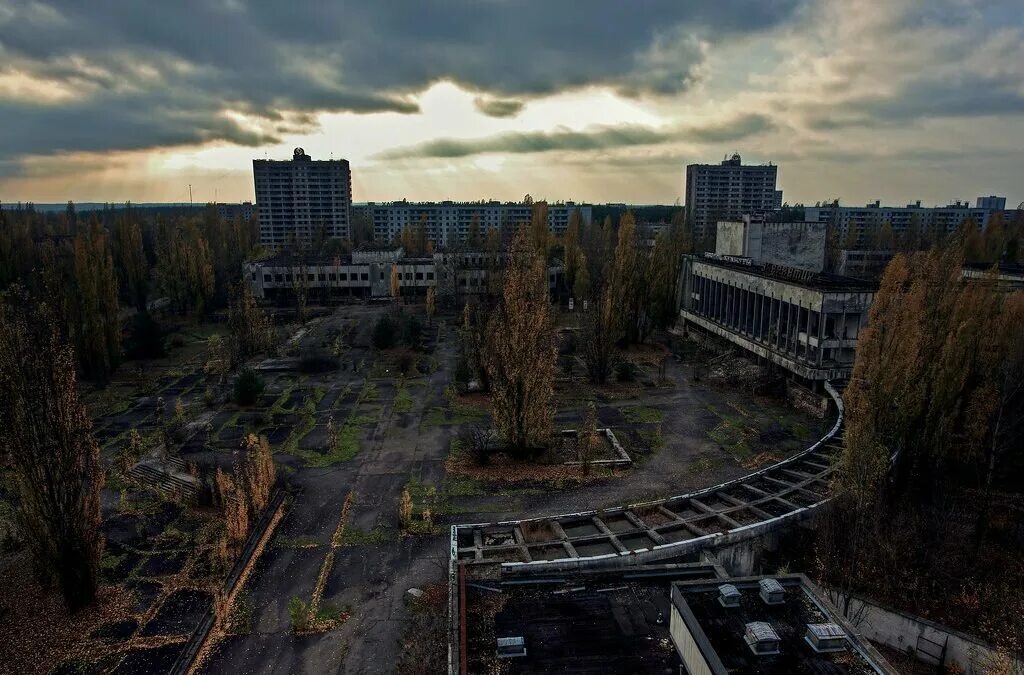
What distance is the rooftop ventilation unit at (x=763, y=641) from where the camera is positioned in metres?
10.5

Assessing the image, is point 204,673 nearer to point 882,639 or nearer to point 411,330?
point 882,639

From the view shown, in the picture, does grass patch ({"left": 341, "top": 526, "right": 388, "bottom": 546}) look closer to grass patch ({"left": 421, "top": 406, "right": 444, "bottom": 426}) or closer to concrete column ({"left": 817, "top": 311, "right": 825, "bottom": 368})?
grass patch ({"left": 421, "top": 406, "right": 444, "bottom": 426})

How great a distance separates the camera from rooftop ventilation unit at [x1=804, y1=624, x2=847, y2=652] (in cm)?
1070

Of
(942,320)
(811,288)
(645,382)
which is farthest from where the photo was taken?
(645,382)

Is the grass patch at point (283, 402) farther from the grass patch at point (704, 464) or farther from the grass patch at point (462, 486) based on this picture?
the grass patch at point (704, 464)

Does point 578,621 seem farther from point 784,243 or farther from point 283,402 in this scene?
point 784,243

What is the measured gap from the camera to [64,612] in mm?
16297

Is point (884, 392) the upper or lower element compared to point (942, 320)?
lower

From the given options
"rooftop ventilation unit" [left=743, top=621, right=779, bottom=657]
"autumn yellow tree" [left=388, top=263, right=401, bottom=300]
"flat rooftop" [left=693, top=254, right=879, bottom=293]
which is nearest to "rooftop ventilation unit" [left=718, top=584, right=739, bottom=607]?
"rooftop ventilation unit" [left=743, top=621, right=779, bottom=657]

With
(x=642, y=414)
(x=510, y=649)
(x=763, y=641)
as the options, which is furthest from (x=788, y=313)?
(x=510, y=649)

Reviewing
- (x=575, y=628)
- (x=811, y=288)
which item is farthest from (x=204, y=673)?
(x=811, y=288)

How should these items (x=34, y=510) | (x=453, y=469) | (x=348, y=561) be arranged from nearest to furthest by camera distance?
(x=34, y=510), (x=348, y=561), (x=453, y=469)

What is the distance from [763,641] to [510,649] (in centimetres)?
474

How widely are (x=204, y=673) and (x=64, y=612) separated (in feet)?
17.3
